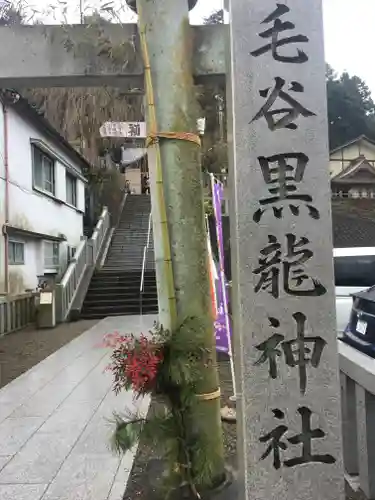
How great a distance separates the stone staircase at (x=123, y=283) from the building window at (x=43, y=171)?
139 inches

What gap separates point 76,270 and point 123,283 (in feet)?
5.88

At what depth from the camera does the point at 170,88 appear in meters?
3.68

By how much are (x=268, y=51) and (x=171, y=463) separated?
2.77m

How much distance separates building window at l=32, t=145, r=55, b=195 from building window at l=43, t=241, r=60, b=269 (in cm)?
174

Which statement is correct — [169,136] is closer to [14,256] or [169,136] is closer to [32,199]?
[14,256]

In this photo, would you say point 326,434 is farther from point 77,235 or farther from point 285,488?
point 77,235

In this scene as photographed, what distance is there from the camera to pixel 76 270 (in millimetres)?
16641

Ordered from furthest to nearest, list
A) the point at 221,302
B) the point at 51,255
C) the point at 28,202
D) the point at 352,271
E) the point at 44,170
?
the point at 51,255
the point at 44,170
the point at 28,202
the point at 352,271
the point at 221,302

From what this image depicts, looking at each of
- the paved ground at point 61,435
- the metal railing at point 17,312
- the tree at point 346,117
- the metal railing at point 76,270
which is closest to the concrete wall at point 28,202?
the metal railing at point 17,312

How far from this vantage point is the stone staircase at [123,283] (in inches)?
635

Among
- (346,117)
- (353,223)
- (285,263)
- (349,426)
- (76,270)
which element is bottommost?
(349,426)

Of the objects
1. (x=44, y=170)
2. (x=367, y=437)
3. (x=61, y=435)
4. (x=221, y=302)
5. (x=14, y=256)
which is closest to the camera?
(x=367, y=437)

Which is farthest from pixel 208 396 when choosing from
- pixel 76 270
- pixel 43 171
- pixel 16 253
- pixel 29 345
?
pixel 43 171

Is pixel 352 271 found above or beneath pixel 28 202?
beneath
